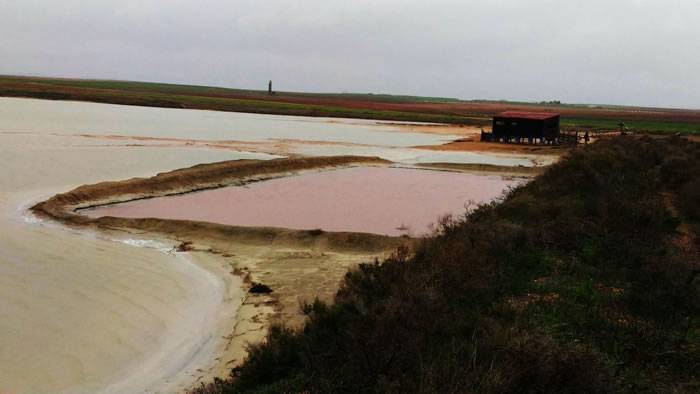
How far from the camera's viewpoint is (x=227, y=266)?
35.8 feet

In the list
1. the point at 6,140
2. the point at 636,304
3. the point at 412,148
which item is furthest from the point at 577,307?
the point at 412,148

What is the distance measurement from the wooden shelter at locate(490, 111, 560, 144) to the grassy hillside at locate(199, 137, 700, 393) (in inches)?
1339

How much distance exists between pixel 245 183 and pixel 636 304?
16614 mm

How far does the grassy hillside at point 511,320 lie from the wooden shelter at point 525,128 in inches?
1339

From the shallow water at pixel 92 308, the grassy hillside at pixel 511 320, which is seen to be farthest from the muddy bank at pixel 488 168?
the grassy hillside at pixel 511 320

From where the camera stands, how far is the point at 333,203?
18.3 meters

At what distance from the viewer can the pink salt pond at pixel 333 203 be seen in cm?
1502

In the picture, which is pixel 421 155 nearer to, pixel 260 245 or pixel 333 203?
pixel 333 203

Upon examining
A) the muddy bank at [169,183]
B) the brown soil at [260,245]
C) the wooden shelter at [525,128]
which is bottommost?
the brown soil at [260,245]

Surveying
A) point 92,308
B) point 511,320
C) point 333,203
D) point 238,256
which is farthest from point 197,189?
point 511,320

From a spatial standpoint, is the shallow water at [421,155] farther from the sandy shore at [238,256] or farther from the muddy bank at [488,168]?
the sandy shore at [238,256]

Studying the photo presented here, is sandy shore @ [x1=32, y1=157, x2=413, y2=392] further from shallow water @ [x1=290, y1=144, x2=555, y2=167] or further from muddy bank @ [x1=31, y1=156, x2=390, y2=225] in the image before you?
shallow water @ [x1=290, y1=144, x2=555, y2=167]

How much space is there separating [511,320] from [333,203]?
12736mm

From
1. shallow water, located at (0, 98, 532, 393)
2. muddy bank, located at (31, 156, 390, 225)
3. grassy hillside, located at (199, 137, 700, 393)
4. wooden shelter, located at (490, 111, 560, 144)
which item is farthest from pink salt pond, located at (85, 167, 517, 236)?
wooden shelter, located at (490, 111, 560, 144)
